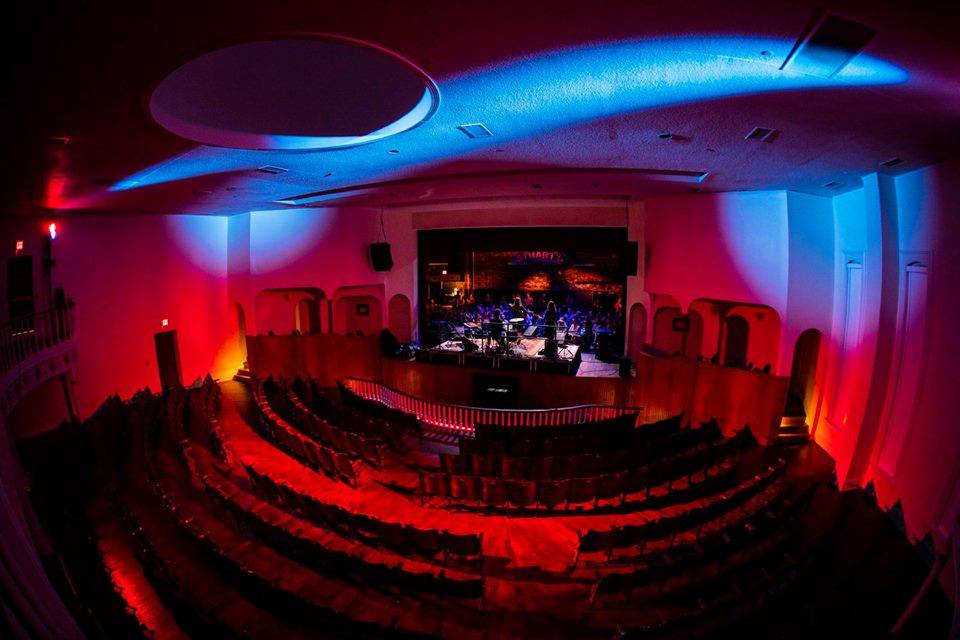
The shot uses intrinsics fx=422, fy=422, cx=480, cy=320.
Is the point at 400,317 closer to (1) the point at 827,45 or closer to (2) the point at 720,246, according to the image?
(2) the point at 720,246

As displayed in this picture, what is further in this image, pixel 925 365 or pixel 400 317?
pixel 400 317

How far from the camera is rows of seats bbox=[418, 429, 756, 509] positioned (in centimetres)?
646

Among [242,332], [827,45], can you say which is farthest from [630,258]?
[242,332]

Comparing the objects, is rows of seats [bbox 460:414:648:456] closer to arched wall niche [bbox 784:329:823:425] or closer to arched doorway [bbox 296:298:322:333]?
arched wall niche [bbox 784:329:823:425]

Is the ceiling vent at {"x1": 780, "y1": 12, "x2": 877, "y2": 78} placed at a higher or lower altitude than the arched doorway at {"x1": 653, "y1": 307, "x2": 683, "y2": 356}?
higher

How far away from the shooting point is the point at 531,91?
3.75 m

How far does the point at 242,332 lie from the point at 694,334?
48.9 feet

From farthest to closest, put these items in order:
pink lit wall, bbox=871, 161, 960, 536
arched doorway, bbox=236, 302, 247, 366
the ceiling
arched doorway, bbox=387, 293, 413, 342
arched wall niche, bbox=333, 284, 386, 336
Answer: arched doorway, bbox=387, 293, 413, 342 → arched wall niche, bbox=333, 284, 386, 336 → arched doorway, bbox=236, 302, 247, 366 → pink lit wall, bbox=871, 161, 960, 536 → the ceiling

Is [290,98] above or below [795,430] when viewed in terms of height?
above

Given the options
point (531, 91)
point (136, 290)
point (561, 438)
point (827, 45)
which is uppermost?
point (531, 91)

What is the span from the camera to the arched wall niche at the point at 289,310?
14085 millimetres

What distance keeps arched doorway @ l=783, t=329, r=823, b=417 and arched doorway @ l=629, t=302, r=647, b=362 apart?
153 inches

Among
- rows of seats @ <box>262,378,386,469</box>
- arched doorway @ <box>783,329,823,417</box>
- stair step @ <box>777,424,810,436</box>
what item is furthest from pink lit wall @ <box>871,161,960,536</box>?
rows of seats @ <box>262,378,386,469</box>

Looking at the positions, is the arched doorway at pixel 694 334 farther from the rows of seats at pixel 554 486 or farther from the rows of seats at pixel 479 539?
the rows of seats at pixel 554 486
